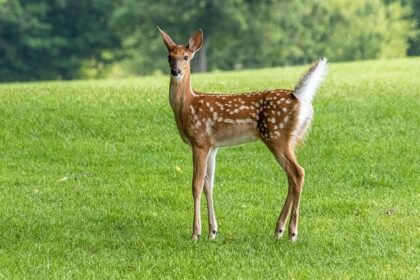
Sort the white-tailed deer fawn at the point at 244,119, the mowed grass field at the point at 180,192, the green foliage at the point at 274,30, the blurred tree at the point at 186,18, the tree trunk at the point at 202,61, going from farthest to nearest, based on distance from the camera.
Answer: the tree trunk at the point at 202,61 → the green foliage at the point at 274,30 → the blurred tree at the point at 186,18 → the white-tailed deer fawn at the point at 244,119 → the mowed grass field at the point at 180,192

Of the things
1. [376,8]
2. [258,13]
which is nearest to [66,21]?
[258,13]

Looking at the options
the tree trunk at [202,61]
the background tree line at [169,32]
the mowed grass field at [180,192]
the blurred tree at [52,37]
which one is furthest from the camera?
the blurred tree at [52,37]

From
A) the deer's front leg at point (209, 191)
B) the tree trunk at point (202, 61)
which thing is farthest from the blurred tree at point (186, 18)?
the deer's front leg at point (209, 191)

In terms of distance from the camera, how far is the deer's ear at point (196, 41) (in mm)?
8320

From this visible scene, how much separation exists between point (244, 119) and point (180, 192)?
2582 mm

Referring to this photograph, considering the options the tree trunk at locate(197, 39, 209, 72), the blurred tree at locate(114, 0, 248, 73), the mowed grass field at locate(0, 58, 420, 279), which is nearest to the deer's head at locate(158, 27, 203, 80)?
the mowed grass field at locate(0, 58, 420, 279)

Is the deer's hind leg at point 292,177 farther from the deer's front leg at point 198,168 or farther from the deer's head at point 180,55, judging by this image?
the deer's head at point 180,55

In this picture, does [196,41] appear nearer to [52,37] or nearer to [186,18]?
[186,18]

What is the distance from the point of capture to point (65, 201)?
1039 cm

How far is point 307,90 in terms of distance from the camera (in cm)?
832

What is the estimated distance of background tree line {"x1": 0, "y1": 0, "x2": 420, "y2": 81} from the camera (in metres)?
48.3

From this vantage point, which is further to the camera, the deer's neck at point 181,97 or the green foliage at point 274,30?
the green foliage at point 274,30

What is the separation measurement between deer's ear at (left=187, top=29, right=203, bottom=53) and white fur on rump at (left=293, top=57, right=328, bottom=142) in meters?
0.91

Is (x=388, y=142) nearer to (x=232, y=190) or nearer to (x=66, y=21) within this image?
(x=232, y=190)
